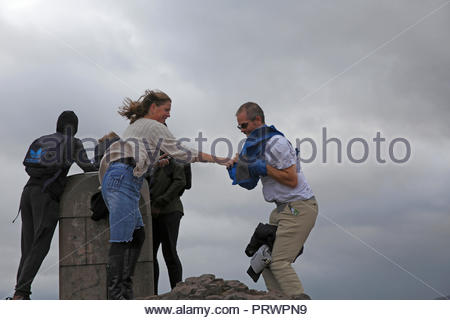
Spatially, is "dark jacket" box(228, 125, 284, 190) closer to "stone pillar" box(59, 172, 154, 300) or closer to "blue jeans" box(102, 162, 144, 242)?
"blue jeans" box(102, 162, 144, 242)

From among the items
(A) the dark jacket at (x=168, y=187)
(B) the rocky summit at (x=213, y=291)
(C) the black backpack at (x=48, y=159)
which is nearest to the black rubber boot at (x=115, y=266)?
(B) the rocky summit at (x=213, y=291)

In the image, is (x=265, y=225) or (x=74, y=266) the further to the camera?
(x=74, y=266)

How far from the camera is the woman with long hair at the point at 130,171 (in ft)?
18.0

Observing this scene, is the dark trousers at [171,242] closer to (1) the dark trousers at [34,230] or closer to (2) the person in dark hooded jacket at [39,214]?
(2) the person in dark hooded jacket at [39,214]

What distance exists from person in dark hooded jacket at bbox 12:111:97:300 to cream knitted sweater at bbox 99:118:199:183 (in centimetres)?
167

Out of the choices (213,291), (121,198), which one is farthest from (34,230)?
(213,291)

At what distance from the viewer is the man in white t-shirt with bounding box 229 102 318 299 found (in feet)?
17.2

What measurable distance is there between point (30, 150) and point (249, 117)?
3452 millimetres

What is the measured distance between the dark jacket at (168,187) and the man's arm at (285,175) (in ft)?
7.19

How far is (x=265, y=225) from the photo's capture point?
543 centimetres

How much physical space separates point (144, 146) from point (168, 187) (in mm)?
1716

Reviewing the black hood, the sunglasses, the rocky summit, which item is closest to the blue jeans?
the rocky summit
